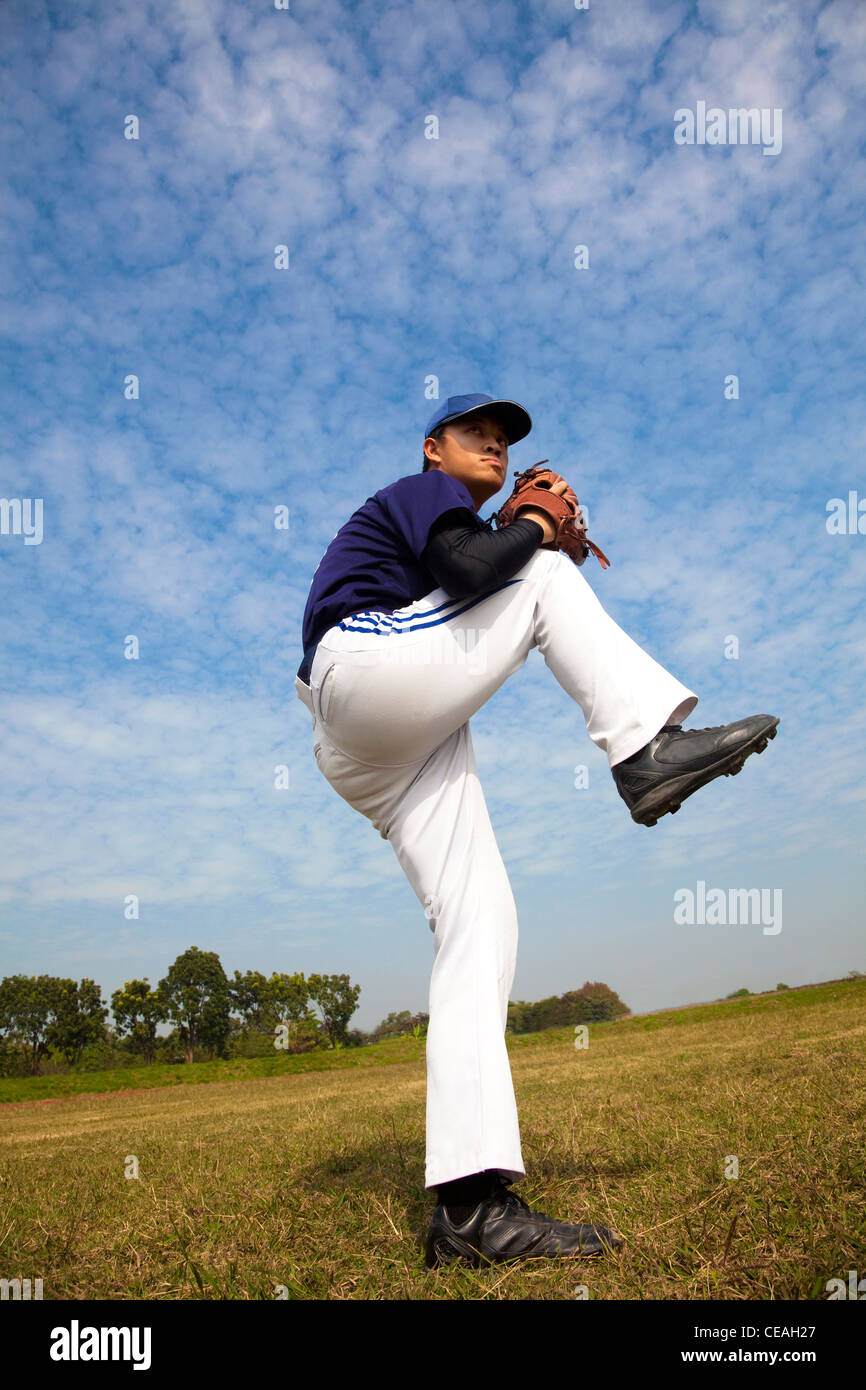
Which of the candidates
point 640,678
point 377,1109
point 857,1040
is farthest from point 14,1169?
point 857,1040

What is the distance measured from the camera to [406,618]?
7.68ft

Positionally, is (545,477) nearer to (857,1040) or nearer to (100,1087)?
(857,1040)

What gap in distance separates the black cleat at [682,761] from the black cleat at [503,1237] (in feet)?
3.39

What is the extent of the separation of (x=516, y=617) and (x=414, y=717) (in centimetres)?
43

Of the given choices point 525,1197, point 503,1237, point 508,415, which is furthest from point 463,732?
point 525,1197

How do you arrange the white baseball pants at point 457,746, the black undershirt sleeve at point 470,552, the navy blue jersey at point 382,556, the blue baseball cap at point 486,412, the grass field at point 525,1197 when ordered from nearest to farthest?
the grass field at point 525,1197, the white baseball pants at point 457,746, the black undershirt sleeve at point 470,552, the navy blue jersey at point 382,556, the blue baseball cap at point 486,412

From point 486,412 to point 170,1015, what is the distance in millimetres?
33885

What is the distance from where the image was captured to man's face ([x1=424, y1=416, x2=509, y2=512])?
2906 mm

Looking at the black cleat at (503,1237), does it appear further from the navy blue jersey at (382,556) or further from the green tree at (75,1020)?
the green tree at (75,1020)

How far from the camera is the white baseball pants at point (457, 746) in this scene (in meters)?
2.12

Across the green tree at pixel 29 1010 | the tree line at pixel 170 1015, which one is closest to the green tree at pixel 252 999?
the tree line at pixel 170 1015

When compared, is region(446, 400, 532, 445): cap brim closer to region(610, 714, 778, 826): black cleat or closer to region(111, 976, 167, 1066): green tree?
region(610, 714, 778, 826): black cleat

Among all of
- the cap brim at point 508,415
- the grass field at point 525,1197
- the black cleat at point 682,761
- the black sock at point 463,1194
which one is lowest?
the grass field at point 525,1197

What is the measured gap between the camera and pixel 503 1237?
2.04 metres
